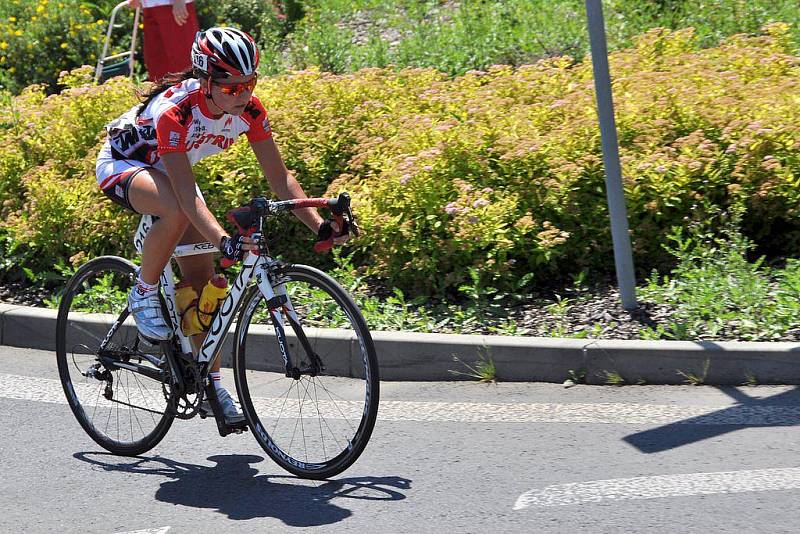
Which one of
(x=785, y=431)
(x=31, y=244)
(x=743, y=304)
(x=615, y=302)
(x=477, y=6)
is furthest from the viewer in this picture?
(x=477, y=6)

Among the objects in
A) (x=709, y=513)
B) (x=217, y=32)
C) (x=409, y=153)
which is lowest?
(x=709, y=513)

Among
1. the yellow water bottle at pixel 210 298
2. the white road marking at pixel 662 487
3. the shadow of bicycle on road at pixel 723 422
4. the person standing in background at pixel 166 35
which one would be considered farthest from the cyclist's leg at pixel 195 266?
the person standing in background at pixel 166 35

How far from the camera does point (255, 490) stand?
15.7ft

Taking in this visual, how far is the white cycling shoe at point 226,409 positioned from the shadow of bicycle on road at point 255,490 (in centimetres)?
24

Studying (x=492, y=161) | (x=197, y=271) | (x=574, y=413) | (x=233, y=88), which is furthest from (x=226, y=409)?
(x=492, y=161)

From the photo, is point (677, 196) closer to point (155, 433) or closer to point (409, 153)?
point (409, 153)

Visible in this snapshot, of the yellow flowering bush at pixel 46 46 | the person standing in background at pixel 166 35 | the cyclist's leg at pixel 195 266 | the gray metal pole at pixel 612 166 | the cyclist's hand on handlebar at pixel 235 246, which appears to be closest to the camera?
the cyclist's hand on handlebar at pixel 235 246

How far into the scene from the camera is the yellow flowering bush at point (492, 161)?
6887 millimetres

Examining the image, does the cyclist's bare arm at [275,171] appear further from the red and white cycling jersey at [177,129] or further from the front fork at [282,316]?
the front fork at [282,316]

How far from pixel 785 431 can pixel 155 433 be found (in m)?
2.76

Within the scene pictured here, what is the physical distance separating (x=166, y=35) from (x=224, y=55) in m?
4.90

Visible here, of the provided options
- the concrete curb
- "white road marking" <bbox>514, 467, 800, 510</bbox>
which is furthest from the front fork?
the concrete curb

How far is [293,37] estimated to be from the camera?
41.8 feet

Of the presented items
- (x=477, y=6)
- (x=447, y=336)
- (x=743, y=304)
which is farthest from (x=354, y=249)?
(x=477, y=6)
